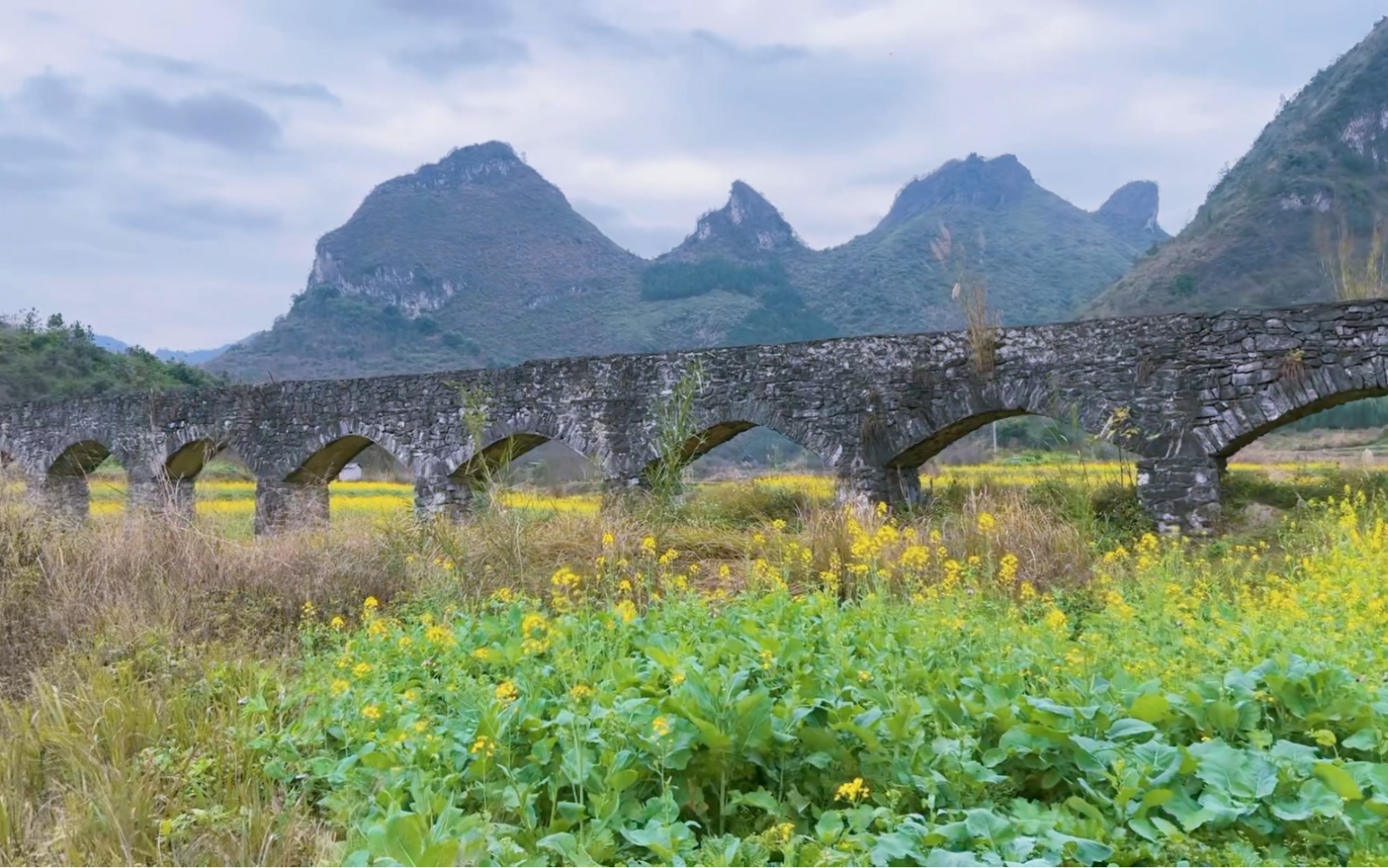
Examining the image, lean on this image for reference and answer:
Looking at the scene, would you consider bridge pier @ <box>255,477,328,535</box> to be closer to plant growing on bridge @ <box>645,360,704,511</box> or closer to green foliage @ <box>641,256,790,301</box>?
plant growing on bridge @ <box>645,360,704,511</box>

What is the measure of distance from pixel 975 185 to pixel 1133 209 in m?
12.8

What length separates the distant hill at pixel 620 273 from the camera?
147ft

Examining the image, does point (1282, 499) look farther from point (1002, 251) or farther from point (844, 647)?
point (1002, 251)

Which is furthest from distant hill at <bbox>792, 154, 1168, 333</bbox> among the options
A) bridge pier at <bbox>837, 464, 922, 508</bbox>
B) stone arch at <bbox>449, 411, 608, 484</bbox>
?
bridge pier at <bbox>837, 464, 922, 508</bbox>

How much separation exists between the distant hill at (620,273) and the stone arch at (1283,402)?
3069cm

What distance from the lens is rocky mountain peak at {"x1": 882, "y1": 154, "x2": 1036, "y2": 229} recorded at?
6362cm

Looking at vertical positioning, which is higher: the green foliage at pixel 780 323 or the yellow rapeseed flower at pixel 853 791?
the green foliage at pixel 780 323

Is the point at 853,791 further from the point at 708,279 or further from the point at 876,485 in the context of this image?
the point at 708,279

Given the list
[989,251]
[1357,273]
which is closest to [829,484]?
[1357,273]

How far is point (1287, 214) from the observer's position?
31422 mm

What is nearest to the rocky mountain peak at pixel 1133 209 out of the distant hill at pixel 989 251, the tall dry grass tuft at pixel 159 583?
the distant hill at pixel 989 251

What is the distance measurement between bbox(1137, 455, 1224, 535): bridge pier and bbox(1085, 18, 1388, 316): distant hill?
19362 mm

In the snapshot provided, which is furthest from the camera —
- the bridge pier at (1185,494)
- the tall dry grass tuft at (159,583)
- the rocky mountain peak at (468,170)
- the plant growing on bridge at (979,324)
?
the rocky mountain peak at (468,170)

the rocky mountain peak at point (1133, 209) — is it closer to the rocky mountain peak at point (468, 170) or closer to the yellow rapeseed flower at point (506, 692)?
the rocky mountain peak at point (468, 170)
